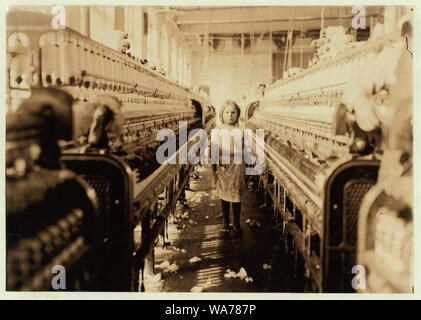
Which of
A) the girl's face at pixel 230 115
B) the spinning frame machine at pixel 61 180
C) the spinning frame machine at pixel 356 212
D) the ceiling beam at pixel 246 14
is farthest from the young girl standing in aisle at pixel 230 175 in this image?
the ceiling beam at pixel 246 14

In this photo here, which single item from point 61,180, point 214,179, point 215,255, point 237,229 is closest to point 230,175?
point 214,179

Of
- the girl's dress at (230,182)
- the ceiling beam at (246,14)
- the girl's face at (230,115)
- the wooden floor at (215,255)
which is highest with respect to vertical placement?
the ceiling beam at (246,14)

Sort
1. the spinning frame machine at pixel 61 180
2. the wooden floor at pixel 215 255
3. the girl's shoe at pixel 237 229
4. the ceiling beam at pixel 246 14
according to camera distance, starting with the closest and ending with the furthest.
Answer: the spinning frame machine at pixel 61 180 → the wooden floor at pixel 215 255 → the girl's shoe at pixel 237 229 → the ceiling beam at pixel 246 14

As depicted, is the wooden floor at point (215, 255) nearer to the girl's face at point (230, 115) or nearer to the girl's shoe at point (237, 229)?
the girl's shoe at point (237, 229)

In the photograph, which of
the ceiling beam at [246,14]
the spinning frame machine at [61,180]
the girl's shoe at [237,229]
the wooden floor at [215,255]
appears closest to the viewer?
the spinning frame machine at [61,180]

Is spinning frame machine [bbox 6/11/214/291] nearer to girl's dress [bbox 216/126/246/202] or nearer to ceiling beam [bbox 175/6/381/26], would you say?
girl's dress [bbox 216/126/246/202]

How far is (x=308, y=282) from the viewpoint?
8.66 ft

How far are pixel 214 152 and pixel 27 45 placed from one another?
6.07 feet

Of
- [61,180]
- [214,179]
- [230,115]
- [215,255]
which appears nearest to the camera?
[61,180]

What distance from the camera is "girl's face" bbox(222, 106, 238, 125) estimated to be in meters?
3.50

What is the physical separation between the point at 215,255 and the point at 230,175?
0.76m

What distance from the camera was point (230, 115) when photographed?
3500mm

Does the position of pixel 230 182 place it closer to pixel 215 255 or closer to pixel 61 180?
pixel 215 255

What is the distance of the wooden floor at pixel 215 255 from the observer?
2.72 meters
